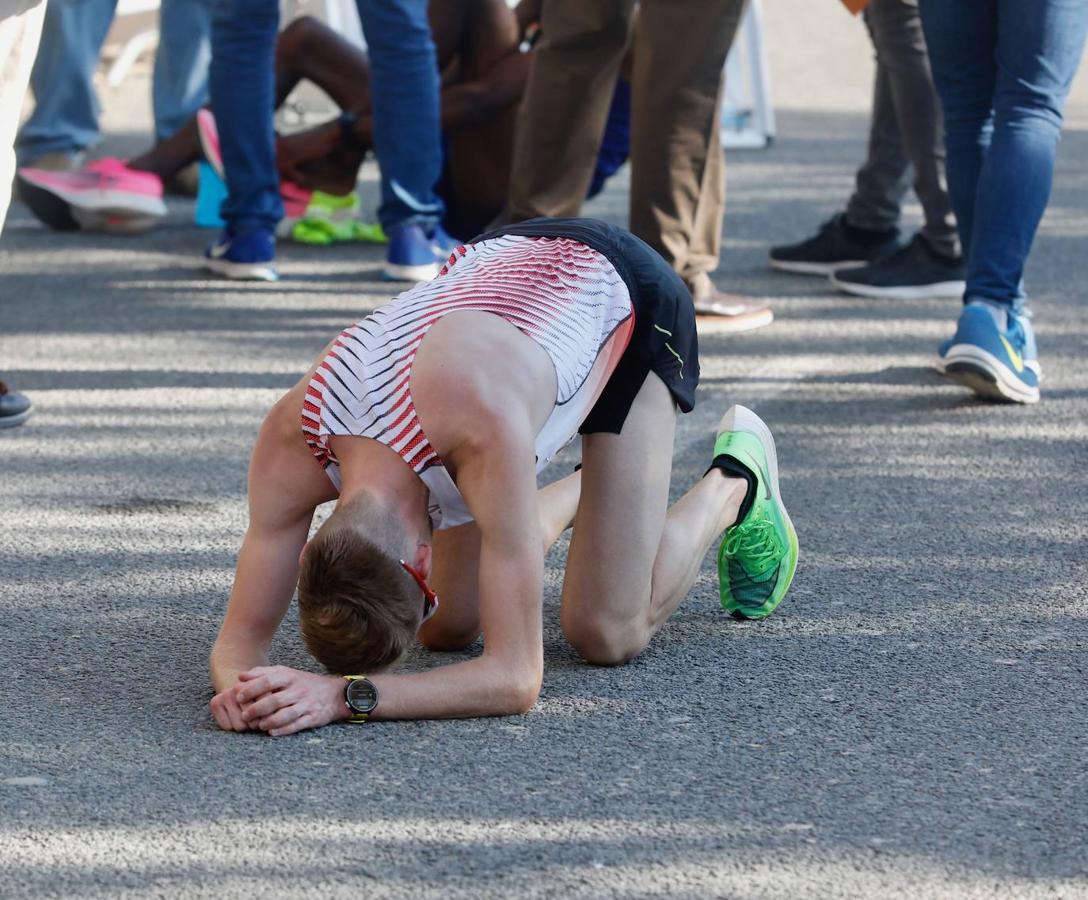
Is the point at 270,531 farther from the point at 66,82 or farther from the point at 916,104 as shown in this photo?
the point at 66,82

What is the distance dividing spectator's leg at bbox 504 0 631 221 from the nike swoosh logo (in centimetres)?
128

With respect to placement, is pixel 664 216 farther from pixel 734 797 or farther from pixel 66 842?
pixel 66 842

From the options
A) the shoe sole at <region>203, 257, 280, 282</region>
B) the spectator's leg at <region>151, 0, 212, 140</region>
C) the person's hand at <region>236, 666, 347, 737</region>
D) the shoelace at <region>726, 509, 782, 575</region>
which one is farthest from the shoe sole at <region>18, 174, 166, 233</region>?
the person's hand at <region>236, 666, 347, 737</region>

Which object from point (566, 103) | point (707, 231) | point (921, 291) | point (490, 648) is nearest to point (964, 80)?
point (707, 231)

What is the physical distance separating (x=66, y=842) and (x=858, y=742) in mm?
993

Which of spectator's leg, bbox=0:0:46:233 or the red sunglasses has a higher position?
spectator's leg, bbox=0:0:46:233

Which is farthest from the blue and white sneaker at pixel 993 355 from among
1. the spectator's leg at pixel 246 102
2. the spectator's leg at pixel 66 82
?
the spectator's leg at pixel 66 82

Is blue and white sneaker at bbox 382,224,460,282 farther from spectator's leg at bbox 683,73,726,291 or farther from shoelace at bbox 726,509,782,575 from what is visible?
shoelace at bbox 726,509,782,575

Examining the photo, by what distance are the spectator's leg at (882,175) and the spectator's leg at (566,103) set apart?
1.03 m

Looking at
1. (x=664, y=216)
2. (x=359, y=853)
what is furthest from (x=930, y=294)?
(x=359, y=853)

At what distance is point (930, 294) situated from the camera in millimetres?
4852

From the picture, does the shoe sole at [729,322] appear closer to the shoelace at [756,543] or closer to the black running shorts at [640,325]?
the shoelace at [756,543]

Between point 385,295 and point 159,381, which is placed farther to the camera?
point 385,295

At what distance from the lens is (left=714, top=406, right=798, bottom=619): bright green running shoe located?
8.69ft
